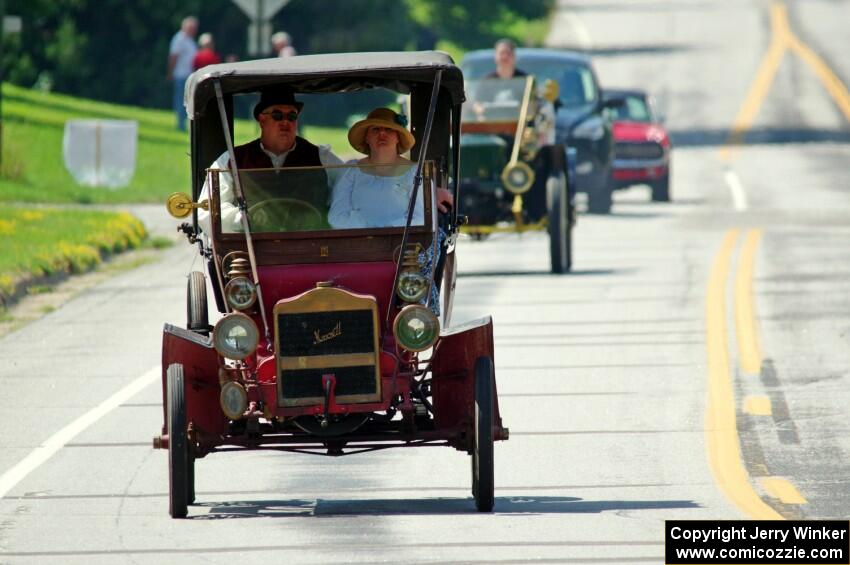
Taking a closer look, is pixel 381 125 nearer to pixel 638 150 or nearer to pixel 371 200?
pixel 371 200

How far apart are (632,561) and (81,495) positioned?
3.19 metres

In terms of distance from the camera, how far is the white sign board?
28688mm

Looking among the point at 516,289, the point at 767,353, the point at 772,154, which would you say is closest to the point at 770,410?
the point at 767,353

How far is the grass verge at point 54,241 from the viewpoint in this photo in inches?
782

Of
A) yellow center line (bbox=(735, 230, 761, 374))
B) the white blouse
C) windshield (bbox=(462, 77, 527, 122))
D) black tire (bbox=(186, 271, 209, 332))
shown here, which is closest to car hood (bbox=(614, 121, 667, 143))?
yellow center line (bbox=(735, 230, 761, 374))

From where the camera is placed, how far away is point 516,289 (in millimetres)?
19703

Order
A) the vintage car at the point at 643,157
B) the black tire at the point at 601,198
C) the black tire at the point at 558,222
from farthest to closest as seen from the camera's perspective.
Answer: the vintage car at the point at 643,157, the black tire at the point at 601,198, the black tire at the point at 558,222

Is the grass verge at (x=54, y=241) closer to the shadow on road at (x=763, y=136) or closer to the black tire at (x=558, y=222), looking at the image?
the black tire at (x=558, y=222)

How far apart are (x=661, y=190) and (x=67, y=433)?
20.3 meters

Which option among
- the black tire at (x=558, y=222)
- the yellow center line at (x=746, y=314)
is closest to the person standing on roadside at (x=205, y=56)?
the yellow center line at (x=746, y=314)

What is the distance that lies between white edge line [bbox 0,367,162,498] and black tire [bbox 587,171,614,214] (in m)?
14.8

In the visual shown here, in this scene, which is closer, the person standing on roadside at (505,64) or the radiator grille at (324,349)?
the radiator grille at (324,349)

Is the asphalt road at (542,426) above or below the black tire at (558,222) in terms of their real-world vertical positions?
below

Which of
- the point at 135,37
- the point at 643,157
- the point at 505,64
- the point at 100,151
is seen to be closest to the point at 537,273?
the point at 505,64
